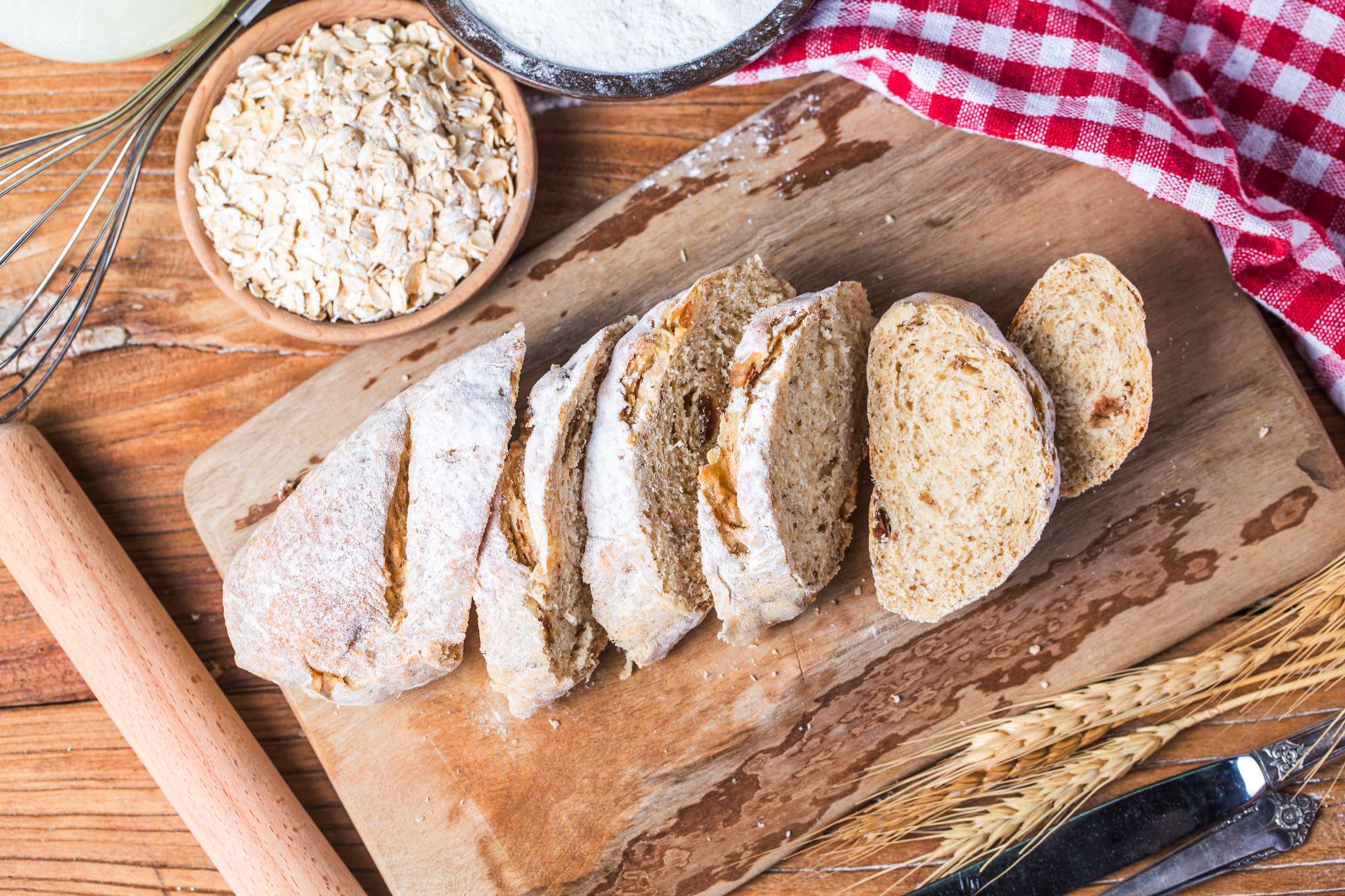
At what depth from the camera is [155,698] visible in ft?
7.86

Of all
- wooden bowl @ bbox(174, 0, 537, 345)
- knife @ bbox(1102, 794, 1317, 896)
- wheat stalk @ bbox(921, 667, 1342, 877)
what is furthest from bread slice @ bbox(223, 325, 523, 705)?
knife @ bbox(1102, 794, 1317, 896)

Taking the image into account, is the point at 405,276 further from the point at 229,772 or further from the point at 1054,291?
the point at 1054,291

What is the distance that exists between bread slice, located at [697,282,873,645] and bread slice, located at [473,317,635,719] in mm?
302

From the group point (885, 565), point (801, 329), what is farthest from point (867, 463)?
point (801, 329)

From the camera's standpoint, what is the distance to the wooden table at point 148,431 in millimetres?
2596

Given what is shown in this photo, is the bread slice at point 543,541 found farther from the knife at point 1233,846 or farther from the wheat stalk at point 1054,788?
the knife at point 1233,846

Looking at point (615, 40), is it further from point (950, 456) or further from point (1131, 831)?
point (1131, 831)

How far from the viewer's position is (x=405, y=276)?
2.32 m

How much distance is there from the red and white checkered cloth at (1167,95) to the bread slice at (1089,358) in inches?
15.8

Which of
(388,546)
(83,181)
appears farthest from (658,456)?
(83,181)

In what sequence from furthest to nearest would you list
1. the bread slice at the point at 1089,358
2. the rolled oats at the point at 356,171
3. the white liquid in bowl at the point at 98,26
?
1. the rolled oats at the point at 356,171
2. the bread slice at the point at 1089,358
3. the white liquid in bowl at the point at 98,26

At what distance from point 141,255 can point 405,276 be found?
0.87m

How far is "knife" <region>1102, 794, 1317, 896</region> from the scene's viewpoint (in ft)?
7.61

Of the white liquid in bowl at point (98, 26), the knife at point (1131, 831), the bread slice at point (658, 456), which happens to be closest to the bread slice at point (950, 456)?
the bread slice at point (658, 456)
